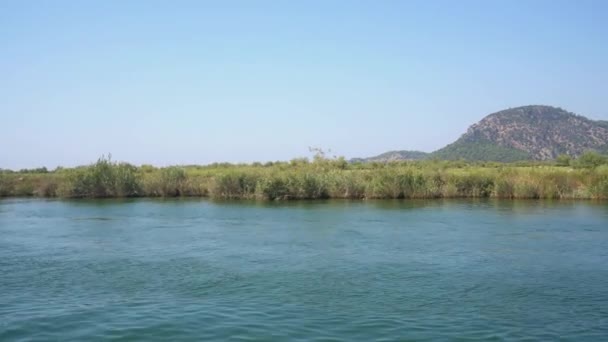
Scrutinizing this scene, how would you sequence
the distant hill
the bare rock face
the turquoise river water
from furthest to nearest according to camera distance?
the bare rock face → the distant hill → the turquoise river water

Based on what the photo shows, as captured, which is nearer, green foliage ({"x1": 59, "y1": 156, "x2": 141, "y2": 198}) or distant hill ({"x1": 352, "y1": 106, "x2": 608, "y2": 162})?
green foliage ({"x1": 59, "y1": 156, "x2": 141, "y2": 198})

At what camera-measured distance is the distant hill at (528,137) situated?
129m

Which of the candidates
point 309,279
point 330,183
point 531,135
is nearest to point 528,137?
point 531,135

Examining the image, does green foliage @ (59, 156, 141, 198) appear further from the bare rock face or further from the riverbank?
the bare rock face

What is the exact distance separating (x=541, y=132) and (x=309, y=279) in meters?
137

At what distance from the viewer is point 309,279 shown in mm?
14625

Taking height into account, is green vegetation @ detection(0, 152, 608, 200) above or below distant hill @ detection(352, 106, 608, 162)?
below

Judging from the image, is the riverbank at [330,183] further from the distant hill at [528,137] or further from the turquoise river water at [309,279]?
the distant hill at [528,137]

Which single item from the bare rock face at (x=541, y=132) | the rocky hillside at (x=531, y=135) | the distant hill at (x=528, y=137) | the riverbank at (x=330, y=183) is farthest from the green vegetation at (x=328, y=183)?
the bare rock face at (x=541, y=132)

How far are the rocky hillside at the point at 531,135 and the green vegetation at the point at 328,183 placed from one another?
292ft

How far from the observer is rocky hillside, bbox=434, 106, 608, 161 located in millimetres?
130250

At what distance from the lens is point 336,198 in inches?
1586

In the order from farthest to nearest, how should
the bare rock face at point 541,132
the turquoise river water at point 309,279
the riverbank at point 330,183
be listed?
the bare rock face at point 541,132 < the riverbank at point 330,183 < the turquoise river water at point 309,279

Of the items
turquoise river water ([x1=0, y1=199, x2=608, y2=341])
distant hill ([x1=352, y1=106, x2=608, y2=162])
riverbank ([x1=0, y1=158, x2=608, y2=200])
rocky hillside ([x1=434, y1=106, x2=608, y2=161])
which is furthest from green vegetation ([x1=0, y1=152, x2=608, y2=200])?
rocky hillside ([x1=434, y1=106, x2=608, y2=161])
